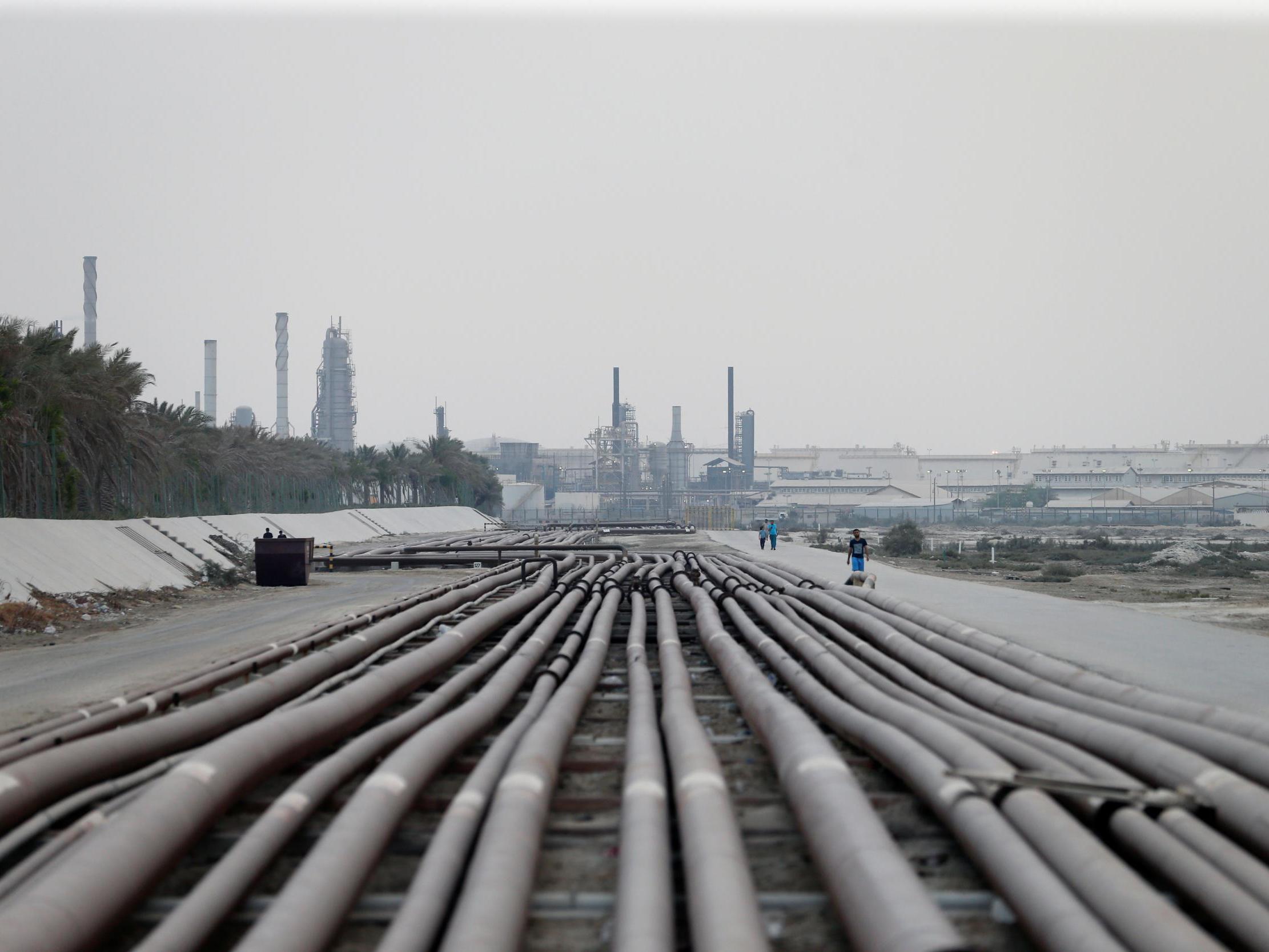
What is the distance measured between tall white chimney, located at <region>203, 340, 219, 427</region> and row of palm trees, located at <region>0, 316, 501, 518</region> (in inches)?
1196

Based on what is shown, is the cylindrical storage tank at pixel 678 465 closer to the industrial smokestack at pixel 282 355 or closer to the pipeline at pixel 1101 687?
the industrial smokestack at pixel 282 355

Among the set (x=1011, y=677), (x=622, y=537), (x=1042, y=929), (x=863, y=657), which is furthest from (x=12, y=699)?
(x=622, y=537)

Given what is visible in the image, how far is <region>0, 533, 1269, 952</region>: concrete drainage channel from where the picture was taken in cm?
370

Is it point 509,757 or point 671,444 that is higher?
point 671,444

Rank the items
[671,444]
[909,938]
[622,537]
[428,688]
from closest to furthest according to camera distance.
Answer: [909,938] → [428,688] → [622,537] → [671,444]

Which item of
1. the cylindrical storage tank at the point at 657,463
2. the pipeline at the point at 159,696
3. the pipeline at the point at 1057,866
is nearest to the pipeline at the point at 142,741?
the pipeline at the point at 159,696

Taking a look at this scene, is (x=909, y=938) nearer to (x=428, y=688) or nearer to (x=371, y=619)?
(x=428, y=688)

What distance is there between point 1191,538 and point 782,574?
185 feet

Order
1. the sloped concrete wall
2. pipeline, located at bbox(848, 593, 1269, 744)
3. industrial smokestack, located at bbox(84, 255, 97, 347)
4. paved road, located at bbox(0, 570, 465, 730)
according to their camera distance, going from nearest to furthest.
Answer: pipeline, located at bbox(848, 593, 1269, 744)
paved road, located at bbox(0, 570, 465, 730)
the sloped concrete wall
industrial smokestack, located at bbox(84, 255, 97, 347)

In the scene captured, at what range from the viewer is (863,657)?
9.84 meters

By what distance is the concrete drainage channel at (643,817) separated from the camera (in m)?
3.70

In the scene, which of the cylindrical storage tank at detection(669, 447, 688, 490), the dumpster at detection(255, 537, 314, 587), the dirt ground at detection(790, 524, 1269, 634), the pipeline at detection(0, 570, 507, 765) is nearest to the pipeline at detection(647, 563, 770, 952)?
the pipeline at detection(0, 570, 507, 765)

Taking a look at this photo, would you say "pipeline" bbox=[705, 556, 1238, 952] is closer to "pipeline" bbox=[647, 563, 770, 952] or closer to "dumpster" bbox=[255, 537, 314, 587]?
"pipeline" bbox=[647, 563, 770, 952]

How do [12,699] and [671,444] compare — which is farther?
[671,444]
